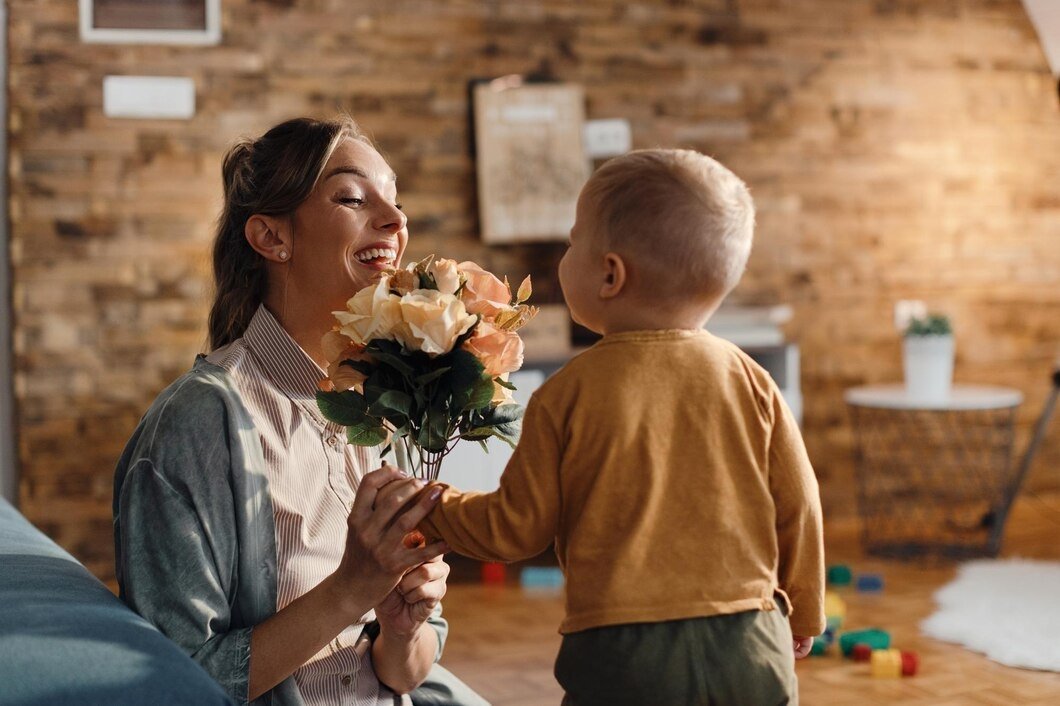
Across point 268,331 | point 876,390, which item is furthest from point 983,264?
point 268,331

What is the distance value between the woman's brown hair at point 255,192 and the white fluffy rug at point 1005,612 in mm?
2487

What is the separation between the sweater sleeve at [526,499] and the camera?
4.00 ft

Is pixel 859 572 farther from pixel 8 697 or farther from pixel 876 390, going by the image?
pixel 8 697

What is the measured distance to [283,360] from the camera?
159 centimetres

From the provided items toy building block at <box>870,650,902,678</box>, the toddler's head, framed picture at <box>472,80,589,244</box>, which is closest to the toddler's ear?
the toddler's head

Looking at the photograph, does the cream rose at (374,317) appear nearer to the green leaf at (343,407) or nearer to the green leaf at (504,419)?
the green leaf at (343,407)

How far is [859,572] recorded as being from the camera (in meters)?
4.43

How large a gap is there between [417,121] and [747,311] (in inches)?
57.8

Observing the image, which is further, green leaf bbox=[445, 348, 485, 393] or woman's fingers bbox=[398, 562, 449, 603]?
woman's fingers bbox=[398, 562, 449, 603]

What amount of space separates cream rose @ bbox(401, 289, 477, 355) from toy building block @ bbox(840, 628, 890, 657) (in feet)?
8.00

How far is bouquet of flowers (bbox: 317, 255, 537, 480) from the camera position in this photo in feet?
4.33

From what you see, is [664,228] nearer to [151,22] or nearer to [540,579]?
[540,579]

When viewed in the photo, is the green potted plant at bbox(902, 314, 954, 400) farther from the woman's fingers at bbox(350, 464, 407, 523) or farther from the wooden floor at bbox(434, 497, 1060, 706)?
the woman's fingers at bbox(350, 464, 407, 523)

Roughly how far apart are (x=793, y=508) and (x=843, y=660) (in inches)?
91.1
